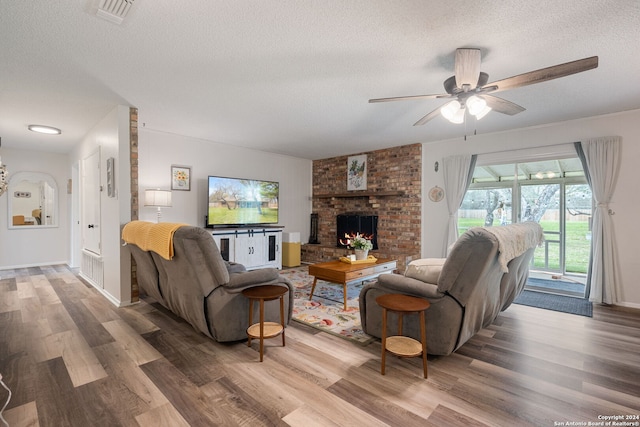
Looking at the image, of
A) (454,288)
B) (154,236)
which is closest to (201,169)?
(154,236)

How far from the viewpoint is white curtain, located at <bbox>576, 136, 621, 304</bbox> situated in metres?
3.67

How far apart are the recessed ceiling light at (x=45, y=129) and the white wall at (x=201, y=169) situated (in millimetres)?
1267

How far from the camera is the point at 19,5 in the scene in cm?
177

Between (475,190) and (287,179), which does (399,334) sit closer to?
(475,190)

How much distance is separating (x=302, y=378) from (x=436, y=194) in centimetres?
411

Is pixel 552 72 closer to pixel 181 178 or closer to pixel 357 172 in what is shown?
pixel 357 172

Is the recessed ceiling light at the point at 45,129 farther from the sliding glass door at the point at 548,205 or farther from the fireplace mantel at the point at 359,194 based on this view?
the sliding glass door at the point at 548,205

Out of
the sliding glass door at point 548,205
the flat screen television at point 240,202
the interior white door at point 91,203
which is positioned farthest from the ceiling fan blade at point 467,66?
the interior white door at point 91,203

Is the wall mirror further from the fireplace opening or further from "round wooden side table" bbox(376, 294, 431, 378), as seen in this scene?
"round wooden side table" bbox(376, 294, 431, 378)

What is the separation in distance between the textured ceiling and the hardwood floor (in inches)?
92.9

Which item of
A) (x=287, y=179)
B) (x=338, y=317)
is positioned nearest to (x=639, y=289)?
(x=338, y=317)

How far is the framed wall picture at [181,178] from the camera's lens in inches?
189

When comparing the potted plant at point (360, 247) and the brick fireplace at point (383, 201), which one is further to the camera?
the brick fireplace at point (383, 201)

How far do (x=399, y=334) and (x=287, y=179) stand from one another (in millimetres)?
4769
